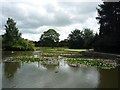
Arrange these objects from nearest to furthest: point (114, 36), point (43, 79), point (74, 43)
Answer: point (43, 79) → point (114, 36) → point (74, 43)

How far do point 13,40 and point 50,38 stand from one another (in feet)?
70.1

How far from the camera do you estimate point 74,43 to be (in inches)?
2495

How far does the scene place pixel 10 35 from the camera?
5078cm

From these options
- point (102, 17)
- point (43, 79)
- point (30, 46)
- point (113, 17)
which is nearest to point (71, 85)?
point (43, 79)

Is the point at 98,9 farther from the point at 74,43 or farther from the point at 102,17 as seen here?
the point at 74,43

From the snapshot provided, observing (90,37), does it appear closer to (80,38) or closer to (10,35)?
(80,38)

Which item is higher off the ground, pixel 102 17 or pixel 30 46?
pixel 102 17

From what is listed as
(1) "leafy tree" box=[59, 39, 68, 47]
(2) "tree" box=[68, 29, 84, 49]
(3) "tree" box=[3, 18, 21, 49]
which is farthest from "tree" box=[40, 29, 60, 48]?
(3) "tree" box=[3, 18, 21, 49]

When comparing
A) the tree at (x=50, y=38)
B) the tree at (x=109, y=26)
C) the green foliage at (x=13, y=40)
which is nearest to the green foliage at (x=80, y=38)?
the tree at (x=50, y=38)

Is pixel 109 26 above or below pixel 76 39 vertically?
above

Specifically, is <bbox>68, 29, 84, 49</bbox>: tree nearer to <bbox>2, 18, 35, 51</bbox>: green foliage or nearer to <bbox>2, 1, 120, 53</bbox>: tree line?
<bbox>2, 1, 120, 53</bbox>: tree line

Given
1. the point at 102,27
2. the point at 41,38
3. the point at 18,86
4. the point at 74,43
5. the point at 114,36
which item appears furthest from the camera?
the point at 41,38

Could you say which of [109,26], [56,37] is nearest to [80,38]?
[56,37]

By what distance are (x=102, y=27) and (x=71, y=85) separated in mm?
27799
